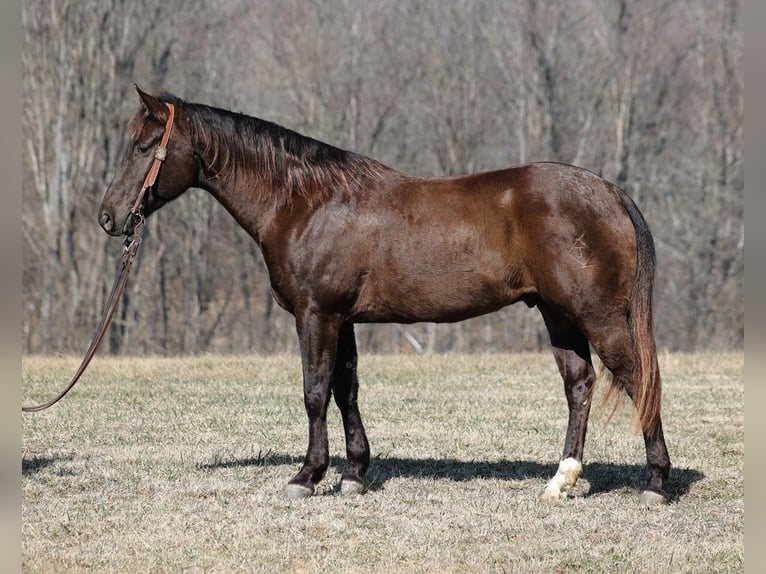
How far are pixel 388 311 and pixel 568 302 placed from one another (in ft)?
3.80

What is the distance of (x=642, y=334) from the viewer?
5809mm

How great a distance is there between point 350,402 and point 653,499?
209 centimetres

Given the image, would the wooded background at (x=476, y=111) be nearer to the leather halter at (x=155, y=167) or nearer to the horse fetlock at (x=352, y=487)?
the horse fetlock at (x=352, y=487)

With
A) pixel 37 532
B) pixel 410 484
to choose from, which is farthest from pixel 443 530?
pixel 37 532

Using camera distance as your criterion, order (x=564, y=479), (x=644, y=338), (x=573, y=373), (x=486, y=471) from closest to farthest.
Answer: (x=644, y=338), (x=564, y=479), (x=573, y=373), (x=486, y=471)

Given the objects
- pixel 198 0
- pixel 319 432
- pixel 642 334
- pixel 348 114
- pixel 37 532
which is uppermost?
pixel 198 0

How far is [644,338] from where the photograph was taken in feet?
19.1

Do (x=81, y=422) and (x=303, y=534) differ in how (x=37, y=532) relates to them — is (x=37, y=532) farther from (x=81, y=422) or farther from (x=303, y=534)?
(x=81, y=422)

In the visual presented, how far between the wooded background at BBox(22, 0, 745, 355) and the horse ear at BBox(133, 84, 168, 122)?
20.4 m

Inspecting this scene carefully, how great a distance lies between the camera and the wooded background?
88.3ft

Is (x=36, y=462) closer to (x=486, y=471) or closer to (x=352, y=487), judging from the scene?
(x=352, y=487)

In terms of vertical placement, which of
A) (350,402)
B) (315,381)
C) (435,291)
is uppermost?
(435,291)

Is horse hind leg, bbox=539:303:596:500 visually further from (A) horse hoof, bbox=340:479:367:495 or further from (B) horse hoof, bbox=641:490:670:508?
(A) horse hoof, bbox=340:479:367:495

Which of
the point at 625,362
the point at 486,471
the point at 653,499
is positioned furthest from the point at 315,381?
the point at 653,499
